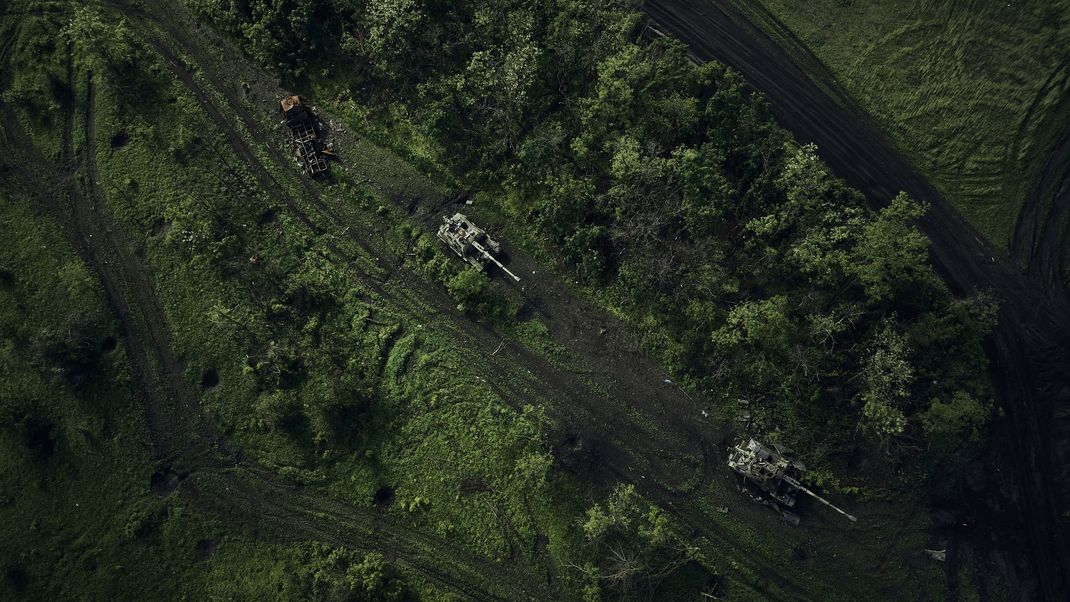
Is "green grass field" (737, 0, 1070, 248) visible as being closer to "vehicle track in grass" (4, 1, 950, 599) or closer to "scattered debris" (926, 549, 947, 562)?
"scattered debris" (926, 549, 947, 562)

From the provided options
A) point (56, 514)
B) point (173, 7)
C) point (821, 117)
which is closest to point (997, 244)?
point (821, 117)

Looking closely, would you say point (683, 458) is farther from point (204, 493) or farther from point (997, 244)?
point (204, 493)

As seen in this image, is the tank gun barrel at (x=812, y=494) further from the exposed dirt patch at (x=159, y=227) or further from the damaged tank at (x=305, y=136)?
the exposed dirt patch at (x=159, y=227)

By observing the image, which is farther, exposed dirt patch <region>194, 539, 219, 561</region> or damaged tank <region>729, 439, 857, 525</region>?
exposed dirt patch <region>194, 539, 219, 561</region>

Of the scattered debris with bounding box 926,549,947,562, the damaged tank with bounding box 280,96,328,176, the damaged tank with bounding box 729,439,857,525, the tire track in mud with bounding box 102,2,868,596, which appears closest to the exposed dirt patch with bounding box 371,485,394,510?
the tire track in mud with bounding box 102,2,868,596

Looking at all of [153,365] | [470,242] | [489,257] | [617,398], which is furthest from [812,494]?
[153,365]

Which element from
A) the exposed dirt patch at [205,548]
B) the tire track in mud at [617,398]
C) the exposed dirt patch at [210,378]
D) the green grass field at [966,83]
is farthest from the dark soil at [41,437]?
the green grass field at [966,83]
